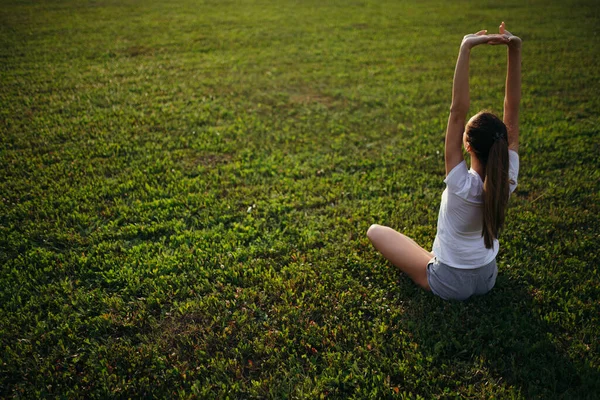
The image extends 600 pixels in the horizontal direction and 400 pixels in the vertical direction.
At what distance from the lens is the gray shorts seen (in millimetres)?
3748

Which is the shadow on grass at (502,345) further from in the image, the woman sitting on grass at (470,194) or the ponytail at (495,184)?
the ponytail at (495,184)

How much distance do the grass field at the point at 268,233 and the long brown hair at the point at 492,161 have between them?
1.02m

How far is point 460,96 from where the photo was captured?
132 inches

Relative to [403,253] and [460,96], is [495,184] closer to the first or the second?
[460,96]

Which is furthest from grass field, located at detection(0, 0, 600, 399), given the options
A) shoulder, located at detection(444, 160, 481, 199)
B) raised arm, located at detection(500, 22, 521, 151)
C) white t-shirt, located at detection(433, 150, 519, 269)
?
raised arm, located at detection(500, 22, 521, 151)

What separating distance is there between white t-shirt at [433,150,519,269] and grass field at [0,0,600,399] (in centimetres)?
50

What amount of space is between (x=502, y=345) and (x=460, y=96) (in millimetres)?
2100

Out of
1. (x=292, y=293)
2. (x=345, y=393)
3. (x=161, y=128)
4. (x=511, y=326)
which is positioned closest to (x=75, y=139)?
(x=161, y=128)

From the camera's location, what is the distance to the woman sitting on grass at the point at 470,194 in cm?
330

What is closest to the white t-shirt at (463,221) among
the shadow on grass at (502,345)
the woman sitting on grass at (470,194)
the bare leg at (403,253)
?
the woman sitting on grass at (470,194)

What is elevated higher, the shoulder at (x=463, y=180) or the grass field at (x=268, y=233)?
the shoulder at (x=463, y=180)

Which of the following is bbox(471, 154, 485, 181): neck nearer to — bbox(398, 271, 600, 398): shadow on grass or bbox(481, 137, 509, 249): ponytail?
bbox(481, 137, 509, 249): ponytail

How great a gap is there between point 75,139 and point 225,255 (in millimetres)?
3998

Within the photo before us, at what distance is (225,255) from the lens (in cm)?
454
